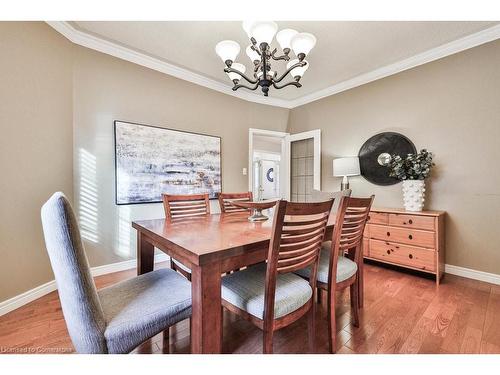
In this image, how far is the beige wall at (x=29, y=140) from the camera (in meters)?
1.72

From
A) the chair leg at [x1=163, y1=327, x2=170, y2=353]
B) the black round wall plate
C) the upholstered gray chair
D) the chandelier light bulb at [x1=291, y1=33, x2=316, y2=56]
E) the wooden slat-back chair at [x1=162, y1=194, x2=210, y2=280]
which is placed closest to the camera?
the upholstered gray chair

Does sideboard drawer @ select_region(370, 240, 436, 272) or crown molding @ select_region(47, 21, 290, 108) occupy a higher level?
crown molding @ select_region(47, 21, 290, 108)

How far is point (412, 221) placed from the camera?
7.66ft

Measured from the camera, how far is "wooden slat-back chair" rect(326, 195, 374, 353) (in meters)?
Answer: 1.26

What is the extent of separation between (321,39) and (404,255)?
99.0 inches

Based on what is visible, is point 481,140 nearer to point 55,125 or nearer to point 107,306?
point 107,306

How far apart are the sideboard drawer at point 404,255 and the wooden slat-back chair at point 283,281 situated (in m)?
1.78

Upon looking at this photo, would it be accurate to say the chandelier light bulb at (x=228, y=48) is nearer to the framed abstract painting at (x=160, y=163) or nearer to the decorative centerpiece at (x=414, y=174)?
the framed abstract painting at (x=160, y=163)

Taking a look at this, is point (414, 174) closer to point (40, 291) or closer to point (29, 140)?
point (29, 140)

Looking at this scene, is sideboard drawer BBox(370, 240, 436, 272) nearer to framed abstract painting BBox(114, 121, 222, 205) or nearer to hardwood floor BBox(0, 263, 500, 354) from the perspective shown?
hardwood floor BBox(0, 263, 500, 354)

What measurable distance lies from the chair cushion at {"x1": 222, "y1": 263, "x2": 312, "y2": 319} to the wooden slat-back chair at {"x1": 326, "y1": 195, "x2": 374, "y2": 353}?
0.22m

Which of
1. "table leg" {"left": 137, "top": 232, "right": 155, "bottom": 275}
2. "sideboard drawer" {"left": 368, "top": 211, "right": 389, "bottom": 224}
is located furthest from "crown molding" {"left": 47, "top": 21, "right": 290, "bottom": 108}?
"sideboard drawer" {"left": 368, "top": 211, "right": 389, "bottom": 224}
